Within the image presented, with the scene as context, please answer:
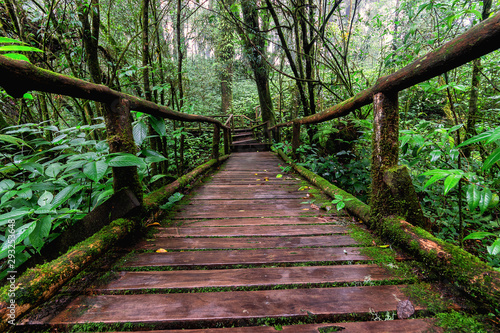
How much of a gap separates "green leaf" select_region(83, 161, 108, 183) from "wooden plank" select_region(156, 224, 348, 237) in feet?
2.17

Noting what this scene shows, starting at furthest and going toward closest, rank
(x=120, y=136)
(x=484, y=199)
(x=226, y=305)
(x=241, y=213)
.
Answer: (x=241, y=213) < (x=120, y=136) < (x=484, y=199) < (x=226, y=305)

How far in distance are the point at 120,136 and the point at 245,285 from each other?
1.23m

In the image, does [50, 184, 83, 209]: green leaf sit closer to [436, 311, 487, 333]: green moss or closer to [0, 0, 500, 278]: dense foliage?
[0, 0, 500, 278]: dense foliage

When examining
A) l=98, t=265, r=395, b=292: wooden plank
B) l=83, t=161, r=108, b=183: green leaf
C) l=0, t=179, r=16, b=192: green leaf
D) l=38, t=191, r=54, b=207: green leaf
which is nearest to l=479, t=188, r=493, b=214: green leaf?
Result: l=98, t=265, r=395, b=292: wooden plank

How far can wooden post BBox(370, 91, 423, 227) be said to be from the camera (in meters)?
1.36

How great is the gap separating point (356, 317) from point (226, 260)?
706 mm

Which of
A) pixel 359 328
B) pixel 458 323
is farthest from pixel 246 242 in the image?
pixel 458 323

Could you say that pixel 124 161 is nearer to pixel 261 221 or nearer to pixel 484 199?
pixel 261 221

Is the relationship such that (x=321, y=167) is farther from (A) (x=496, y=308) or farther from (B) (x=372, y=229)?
(A) (x=496, y=308)

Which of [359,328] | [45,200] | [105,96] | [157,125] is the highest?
[105,96]

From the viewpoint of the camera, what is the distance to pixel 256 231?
1640mm

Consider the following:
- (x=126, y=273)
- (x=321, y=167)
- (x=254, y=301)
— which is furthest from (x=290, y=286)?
(x=321, y=167)

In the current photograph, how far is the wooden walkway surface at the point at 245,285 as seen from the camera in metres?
0.85

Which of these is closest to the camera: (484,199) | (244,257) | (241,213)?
(484,199)
